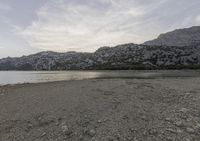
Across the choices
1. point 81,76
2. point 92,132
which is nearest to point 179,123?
point 92,132

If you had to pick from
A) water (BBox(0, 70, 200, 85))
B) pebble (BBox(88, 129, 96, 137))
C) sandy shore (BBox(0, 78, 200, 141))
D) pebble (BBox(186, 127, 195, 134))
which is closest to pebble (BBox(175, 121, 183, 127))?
sandy shore (BBox(0, 78, 200, 141))

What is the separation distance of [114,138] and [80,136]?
1695 mm

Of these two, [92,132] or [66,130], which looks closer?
[92,132]

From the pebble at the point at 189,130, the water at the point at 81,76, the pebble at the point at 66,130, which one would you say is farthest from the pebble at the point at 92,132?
the water at the point at 81,76

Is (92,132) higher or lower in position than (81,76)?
higher

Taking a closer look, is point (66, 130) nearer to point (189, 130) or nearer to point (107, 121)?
point (107, 121)

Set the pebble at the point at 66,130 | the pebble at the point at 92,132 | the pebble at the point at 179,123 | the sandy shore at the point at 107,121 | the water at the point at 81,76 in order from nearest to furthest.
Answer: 1. the sandy shore at the point at 107,121
2. the pebble at the point at 92,132
3. the pebble at the point at 179,123
4. the pebble at the point at 66,130
5. the water at the point at 81,76

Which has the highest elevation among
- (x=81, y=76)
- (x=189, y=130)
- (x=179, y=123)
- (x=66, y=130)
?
(x=179, y=123)

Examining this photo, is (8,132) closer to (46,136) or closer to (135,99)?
(46,136)

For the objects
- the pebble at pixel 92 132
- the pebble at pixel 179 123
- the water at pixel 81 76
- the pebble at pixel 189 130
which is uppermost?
the pebble at pixel 179 123

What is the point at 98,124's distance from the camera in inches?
461

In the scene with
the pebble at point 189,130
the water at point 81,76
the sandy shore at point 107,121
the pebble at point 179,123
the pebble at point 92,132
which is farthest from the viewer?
the water at point 81,76

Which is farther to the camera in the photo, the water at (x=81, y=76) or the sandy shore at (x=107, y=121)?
the water at (x=81, y=76)

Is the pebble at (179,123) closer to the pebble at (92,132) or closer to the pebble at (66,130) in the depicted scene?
the pebble at (92,132)
